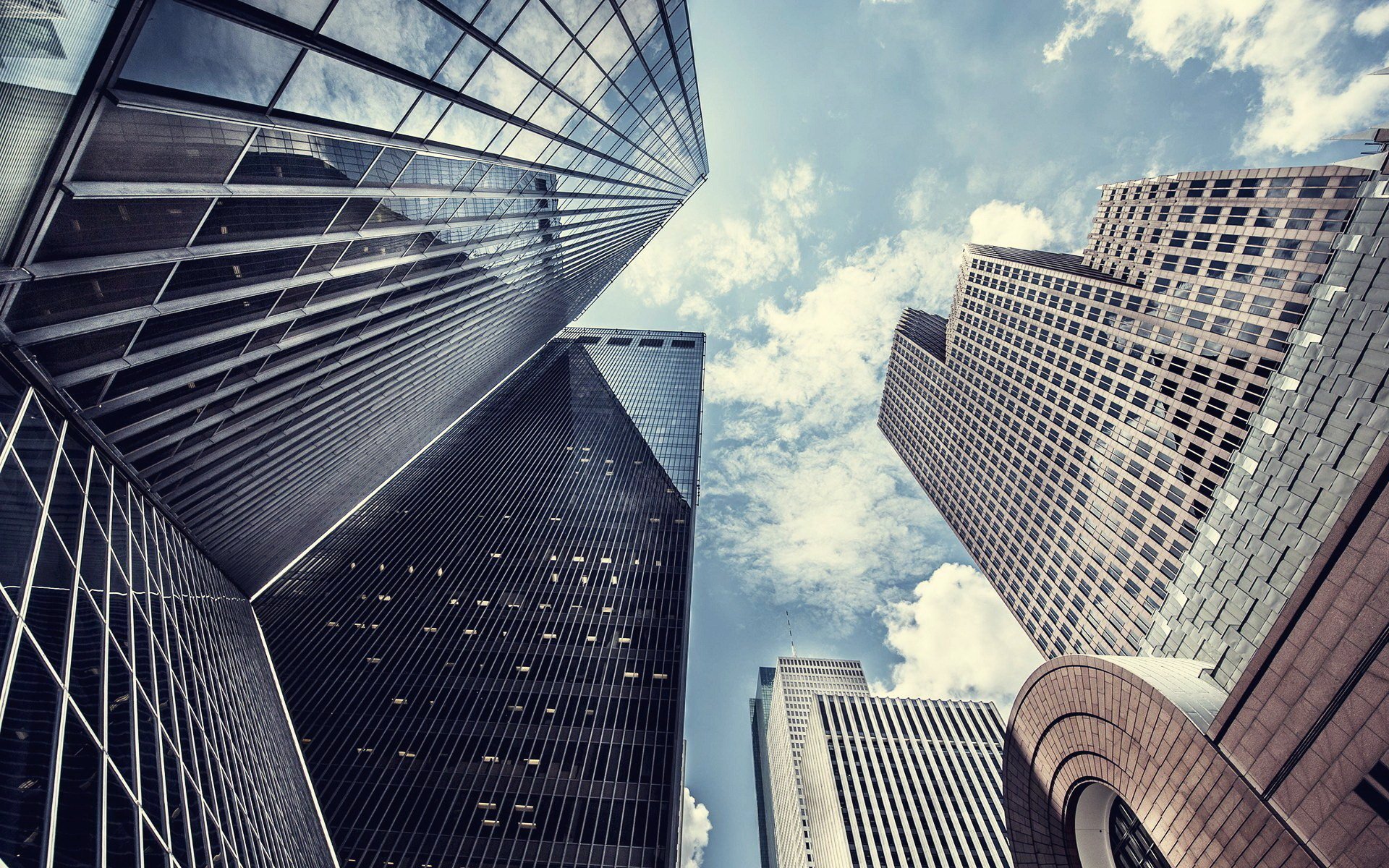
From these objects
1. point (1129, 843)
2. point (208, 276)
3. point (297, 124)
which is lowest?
point (1129, 843)

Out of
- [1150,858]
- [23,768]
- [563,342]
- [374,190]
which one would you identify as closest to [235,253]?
[374,190]

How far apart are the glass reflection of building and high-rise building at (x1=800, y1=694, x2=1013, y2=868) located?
81.0 meters

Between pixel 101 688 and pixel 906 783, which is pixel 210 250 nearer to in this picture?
pixel 101 688

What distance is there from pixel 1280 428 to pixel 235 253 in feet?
119

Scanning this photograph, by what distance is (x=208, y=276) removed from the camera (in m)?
18.1

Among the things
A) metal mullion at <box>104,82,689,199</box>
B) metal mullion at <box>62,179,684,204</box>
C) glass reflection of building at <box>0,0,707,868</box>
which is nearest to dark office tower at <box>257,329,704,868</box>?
glass reflection of building at <box>0,0,707,868</box>

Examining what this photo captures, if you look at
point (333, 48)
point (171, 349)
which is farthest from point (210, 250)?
point (333, 48)

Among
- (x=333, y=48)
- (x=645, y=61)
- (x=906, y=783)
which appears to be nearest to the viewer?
(x=333, y=48)

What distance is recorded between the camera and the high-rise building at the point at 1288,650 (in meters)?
12.2

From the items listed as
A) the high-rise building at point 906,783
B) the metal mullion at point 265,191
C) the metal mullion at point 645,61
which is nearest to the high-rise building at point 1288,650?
the metal mullion at point 645,61

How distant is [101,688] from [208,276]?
14007 mm

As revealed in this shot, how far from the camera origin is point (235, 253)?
17703mm

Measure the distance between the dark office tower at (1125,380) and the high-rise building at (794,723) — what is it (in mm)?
85560

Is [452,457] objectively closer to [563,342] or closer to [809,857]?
[563,342]
